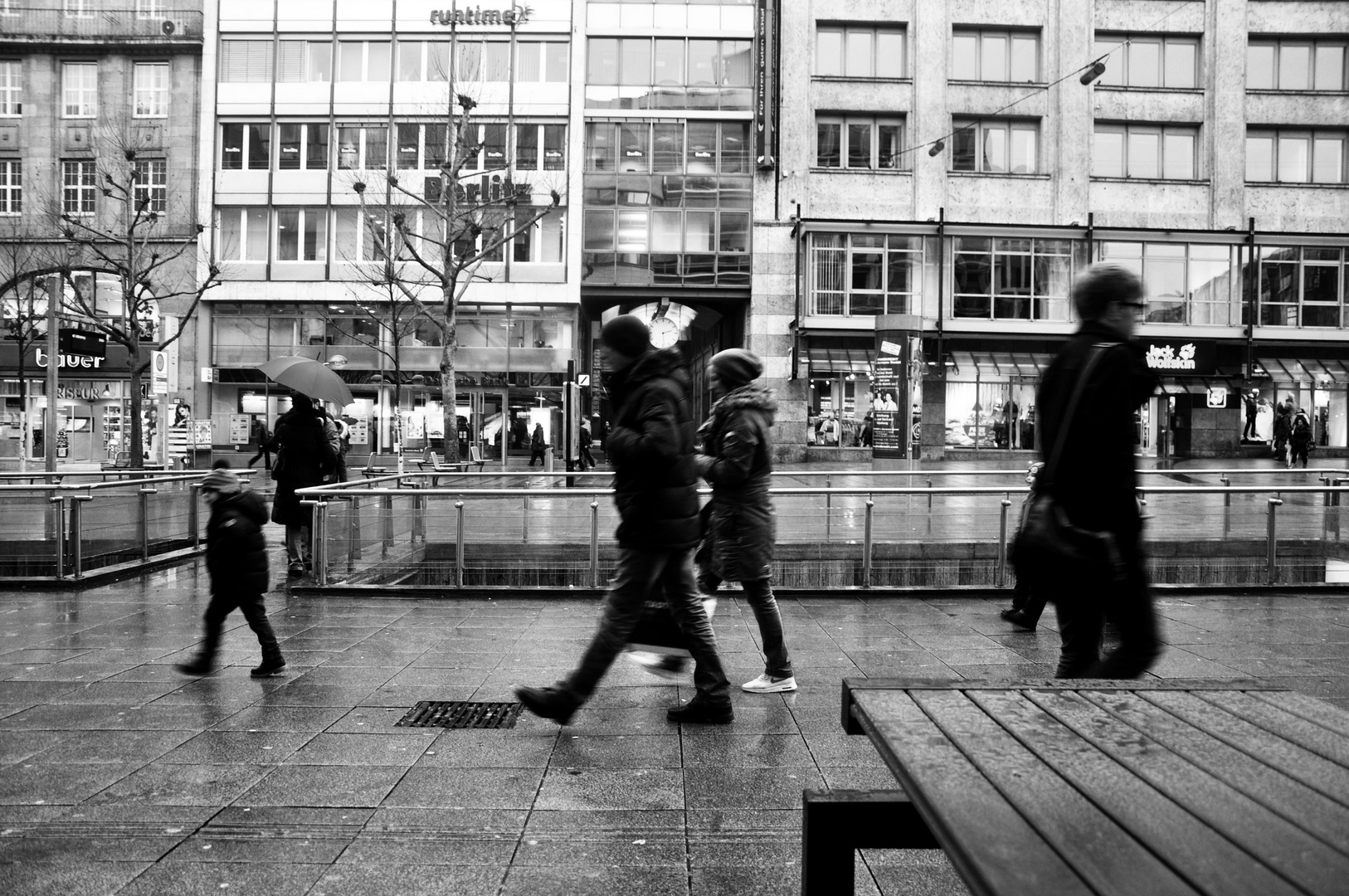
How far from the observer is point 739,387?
594 cm

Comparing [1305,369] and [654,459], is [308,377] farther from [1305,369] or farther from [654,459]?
[1305,369]

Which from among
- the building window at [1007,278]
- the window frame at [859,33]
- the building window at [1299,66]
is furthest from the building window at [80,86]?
the building window at [1299,66]

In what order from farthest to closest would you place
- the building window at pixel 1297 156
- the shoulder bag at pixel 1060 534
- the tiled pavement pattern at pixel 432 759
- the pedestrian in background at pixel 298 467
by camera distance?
1. the building window at pixel 1297 156
2. the pedestrian in background at pixel 298 467
3. the shoulder bag at pixel 1060 534
4. the tiled pavement pattern at pixel 432 759

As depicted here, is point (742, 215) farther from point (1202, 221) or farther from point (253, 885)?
point (253, 885)

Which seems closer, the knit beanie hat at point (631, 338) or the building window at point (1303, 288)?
the knit beanie hat at point (631, 338)

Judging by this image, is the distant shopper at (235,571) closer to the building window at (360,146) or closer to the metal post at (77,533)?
the metal post at (77,533)

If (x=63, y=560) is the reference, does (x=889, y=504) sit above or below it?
above

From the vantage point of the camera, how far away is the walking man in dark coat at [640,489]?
470 cm

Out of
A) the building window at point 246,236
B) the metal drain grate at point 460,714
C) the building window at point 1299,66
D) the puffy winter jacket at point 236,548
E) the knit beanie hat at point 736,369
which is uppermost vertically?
the building window at point 1299,66

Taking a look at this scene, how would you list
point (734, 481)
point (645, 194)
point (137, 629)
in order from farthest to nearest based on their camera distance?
point (645, 194) < point (137, 629) < point (734, 481)

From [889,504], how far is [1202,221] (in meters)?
32.7

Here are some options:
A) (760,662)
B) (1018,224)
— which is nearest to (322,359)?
(1018,224)

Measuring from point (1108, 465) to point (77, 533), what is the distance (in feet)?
32.6

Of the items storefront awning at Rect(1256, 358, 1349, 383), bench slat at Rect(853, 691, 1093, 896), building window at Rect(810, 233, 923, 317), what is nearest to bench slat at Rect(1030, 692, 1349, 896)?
bench slat at Rect(853, 691, 1093, 896)
